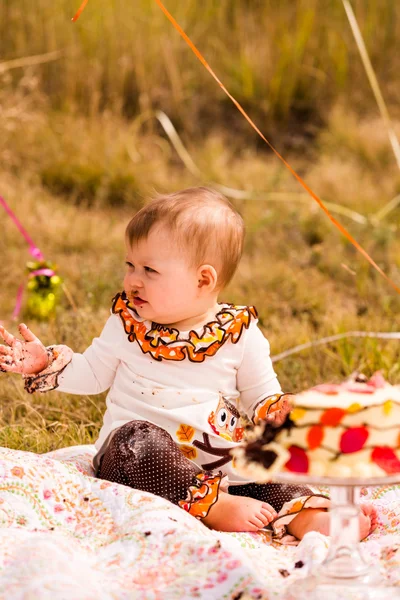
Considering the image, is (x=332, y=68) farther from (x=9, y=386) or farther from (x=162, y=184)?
(x=9, y=386)

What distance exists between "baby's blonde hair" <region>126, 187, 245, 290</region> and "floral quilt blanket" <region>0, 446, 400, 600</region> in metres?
0.58

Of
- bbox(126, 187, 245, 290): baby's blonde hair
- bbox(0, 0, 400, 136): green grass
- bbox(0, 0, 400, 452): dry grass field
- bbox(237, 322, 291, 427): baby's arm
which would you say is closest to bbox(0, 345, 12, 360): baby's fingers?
bbox(126, 187, 245, 290): baby's blonde hair

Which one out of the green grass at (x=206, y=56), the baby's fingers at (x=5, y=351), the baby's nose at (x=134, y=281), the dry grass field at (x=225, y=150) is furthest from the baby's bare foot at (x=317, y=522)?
the green grass at (x=206, y=56)

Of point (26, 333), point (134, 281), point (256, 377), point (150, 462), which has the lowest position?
point (150, 462)

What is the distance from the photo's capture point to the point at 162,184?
5.12 m

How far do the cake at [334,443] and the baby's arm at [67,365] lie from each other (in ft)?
2.60

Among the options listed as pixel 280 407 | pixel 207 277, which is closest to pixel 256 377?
pixel 280 407

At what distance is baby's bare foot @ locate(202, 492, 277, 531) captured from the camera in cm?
210

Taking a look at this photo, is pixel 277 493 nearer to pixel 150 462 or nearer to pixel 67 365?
pixel 150 462

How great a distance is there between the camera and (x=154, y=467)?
2131mm

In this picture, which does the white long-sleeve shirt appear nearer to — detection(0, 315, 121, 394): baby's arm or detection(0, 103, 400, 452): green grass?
detection(0, 315, 121, 394): baby's arm

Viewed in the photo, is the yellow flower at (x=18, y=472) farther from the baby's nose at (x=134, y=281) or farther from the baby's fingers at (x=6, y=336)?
the baby's nose at (x=134, y=281)

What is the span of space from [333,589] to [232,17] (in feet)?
17.0

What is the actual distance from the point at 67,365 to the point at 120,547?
554mm
